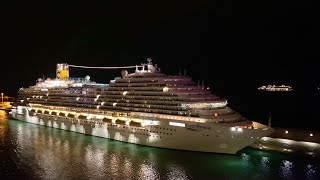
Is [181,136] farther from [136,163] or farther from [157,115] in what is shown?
[136,163]

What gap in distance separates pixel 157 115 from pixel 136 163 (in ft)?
16.8

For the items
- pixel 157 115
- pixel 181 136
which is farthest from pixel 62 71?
pixel 181 136

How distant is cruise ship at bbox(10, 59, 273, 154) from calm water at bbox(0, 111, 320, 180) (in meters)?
1.08

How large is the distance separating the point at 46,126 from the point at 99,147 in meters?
15.2

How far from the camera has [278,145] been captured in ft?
96.8

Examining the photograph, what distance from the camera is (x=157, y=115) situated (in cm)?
3019

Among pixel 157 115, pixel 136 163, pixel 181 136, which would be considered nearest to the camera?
pixel 136 163

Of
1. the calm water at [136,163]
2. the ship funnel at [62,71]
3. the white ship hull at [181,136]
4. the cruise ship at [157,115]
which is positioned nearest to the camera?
the calm water at [136,163]

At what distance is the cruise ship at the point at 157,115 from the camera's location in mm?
27484

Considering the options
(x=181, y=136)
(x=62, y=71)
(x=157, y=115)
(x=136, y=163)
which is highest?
(x=62, y=71)

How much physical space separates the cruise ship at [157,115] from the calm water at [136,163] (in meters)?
1.08

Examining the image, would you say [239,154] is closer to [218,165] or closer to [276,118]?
[218,165]

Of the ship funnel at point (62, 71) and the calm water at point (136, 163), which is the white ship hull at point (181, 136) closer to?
the calm water at point (136, 163)

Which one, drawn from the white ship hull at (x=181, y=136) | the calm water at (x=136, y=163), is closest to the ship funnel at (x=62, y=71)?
the white ship hull at (x=181, y=136)
